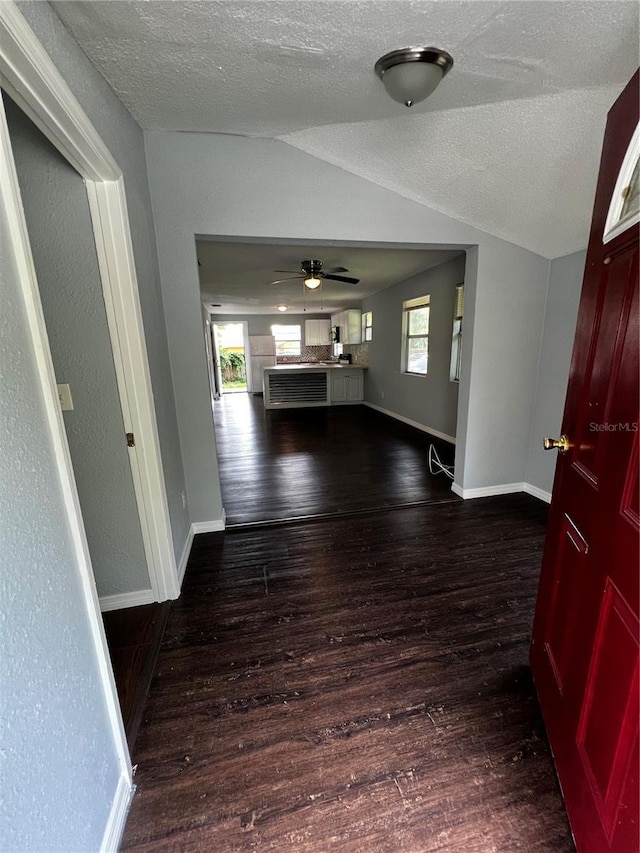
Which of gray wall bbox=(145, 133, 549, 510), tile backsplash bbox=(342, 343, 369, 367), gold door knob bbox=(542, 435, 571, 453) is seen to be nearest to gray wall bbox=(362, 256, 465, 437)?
tile backsplash bbox=(342, 343, 369, 367)

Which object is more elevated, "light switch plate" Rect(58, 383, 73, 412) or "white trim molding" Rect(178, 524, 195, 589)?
"light switch plate" Rect(58, 383, 73, 412)

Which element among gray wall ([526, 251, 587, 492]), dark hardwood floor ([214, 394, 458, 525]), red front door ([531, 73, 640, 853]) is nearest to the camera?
red front door ([531, 73, 640, 853])

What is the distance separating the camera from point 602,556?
922mm

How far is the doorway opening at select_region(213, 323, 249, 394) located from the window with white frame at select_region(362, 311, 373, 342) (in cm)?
355

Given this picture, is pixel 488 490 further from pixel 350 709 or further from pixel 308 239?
pixel 308 239

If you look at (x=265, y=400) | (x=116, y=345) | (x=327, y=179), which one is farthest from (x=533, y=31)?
(x=265, y=400)

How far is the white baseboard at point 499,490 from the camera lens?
10.1ft

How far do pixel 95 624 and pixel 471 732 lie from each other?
133cm

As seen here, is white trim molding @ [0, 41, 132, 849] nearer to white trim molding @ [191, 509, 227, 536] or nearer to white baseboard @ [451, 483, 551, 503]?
white trim molding @ [191, 509, 227, 536]

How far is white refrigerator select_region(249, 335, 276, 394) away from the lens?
31.5ft

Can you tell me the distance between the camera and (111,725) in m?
1.05

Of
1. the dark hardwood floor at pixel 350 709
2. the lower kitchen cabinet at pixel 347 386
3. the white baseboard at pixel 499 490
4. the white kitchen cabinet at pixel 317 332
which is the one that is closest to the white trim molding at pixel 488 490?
the white baseboard at pixel 499 490

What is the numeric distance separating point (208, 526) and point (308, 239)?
85.7 inches

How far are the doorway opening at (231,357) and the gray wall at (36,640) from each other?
919cm
